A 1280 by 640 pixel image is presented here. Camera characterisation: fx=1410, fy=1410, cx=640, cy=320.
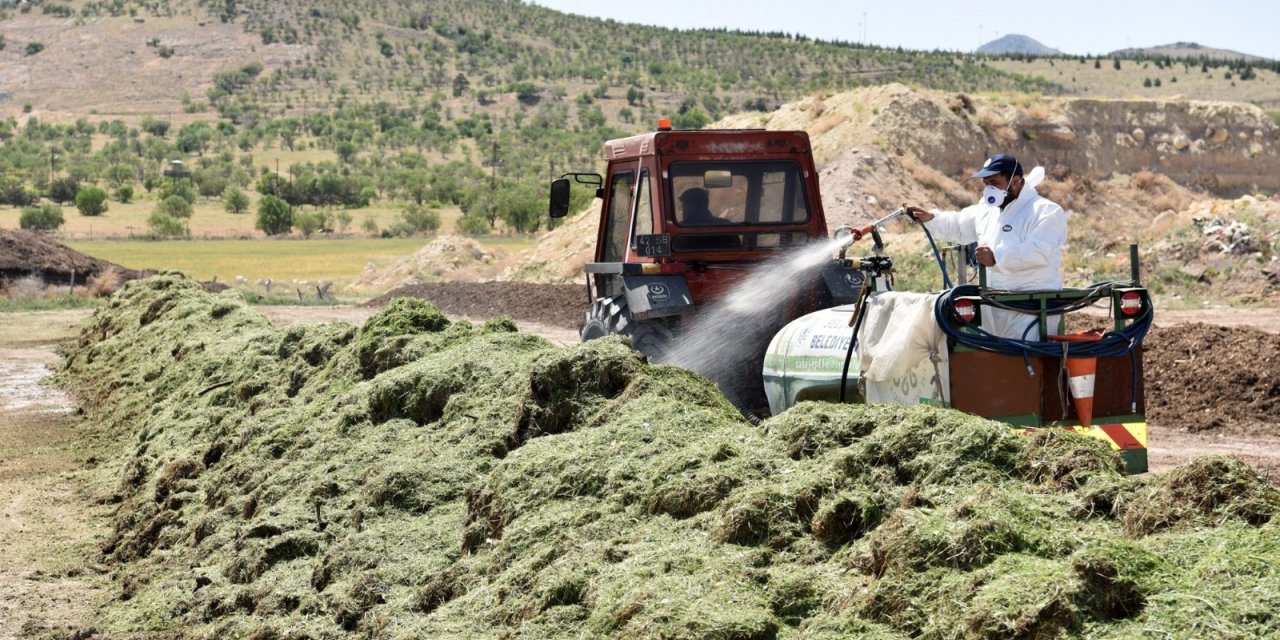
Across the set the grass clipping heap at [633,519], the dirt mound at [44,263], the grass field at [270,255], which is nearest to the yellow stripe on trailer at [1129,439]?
the grass clipping heap at [633,519]

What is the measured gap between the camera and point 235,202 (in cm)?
9912

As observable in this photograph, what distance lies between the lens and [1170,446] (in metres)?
12.9

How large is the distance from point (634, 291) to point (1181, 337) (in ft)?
28.9

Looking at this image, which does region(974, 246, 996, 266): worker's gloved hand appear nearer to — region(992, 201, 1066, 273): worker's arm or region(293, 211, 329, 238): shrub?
region(992, 201, 1066, 273): worker's arm

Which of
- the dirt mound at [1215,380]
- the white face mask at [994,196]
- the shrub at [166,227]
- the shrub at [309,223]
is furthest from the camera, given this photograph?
the shrub at [309,223]

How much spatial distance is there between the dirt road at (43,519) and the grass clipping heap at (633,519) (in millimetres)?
326

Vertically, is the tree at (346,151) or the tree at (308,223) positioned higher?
the tree at (346,151)

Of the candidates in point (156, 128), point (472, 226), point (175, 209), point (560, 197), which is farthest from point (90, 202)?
point (560, 197)

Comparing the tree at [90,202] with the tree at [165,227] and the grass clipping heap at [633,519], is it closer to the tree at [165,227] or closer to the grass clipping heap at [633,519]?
the tree at [165,227]

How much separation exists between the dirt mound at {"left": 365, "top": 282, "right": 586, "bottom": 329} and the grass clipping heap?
1554 cm

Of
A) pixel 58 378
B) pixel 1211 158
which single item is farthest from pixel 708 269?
pixel 1211 158

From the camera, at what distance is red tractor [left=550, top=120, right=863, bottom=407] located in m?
11.4

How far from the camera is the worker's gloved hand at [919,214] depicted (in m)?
9.19

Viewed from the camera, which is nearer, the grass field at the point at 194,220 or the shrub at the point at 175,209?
the grass field at the point at 194,220
